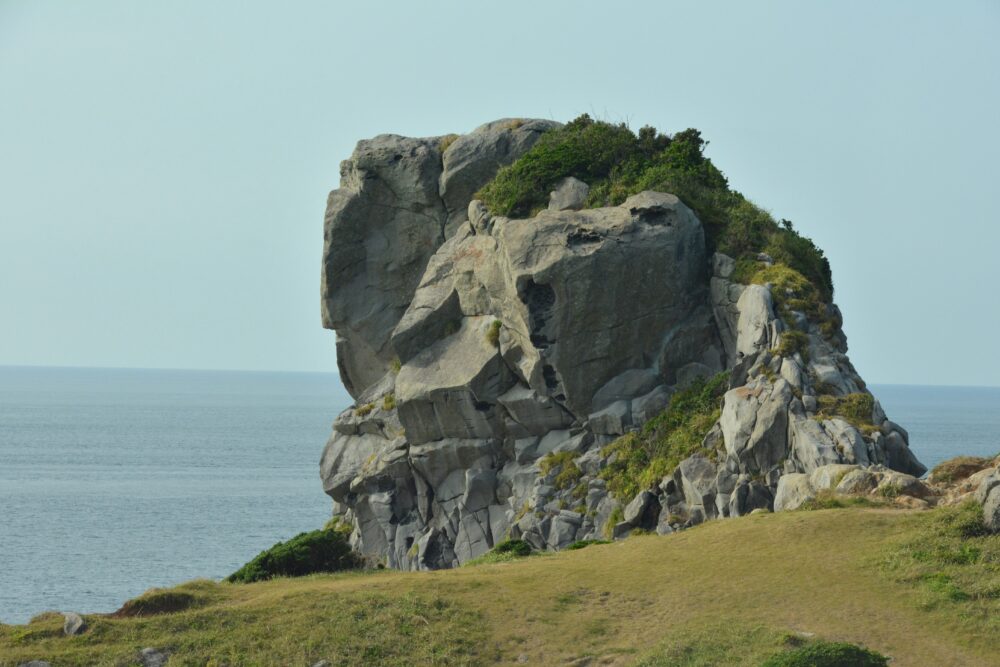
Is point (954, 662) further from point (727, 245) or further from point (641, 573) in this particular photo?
point (727, 245)

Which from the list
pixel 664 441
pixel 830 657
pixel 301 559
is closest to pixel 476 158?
pixel 664 441

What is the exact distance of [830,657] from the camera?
27.5 meters

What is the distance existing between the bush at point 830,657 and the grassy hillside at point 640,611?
833 millimetres

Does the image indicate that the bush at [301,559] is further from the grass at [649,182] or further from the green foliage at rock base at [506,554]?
the grass at [649,182]

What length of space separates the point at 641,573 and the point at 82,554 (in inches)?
2500

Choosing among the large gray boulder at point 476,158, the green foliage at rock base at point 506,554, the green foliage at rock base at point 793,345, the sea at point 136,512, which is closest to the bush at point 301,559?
the green foliage at rock base at point 506,554

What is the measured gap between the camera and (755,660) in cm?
2850

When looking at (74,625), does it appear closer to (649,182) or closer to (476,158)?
(649,182)

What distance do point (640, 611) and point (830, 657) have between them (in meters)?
6.07

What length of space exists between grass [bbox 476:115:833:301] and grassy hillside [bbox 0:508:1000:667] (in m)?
20.8

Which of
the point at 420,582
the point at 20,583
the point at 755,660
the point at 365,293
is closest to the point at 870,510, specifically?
the point at 755,660

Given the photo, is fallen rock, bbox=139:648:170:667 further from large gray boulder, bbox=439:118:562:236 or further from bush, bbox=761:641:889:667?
large gray boulder, bbox=439:118:562:236

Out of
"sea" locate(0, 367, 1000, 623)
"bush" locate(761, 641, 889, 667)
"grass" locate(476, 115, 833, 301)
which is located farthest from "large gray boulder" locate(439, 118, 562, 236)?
"bush" locate(761, 641, 889, 667)

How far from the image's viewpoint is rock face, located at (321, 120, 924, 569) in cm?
4522
